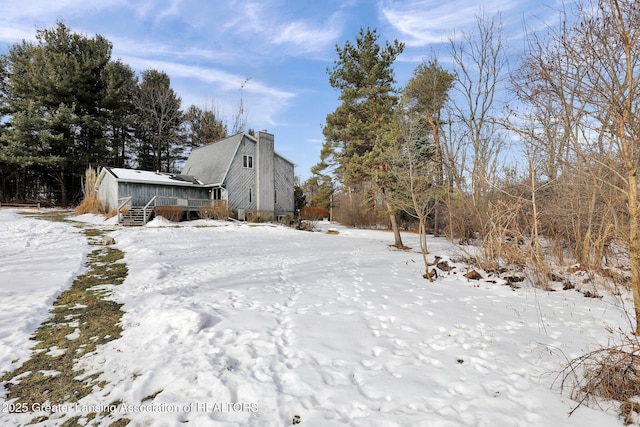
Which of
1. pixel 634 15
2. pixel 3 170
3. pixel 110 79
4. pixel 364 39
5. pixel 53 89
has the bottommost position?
pixel 634 15

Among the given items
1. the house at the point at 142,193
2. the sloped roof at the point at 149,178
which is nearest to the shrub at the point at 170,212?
the house at the point at 142,193

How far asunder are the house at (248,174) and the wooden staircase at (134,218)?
5.25 m

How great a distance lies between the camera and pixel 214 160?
2284cm

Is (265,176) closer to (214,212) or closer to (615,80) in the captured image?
(214,212)

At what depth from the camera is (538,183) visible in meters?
11.1

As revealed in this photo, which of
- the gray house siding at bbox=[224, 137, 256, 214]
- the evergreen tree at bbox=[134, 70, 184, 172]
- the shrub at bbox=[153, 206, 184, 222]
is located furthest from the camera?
the evergreen tree at bbox=[134, 70, 184, 172]

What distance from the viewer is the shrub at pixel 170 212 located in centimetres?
1767

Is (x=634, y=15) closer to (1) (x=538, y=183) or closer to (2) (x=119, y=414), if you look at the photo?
(2) (x=119, y=414)

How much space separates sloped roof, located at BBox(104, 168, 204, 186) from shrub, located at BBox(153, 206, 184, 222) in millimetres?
2618

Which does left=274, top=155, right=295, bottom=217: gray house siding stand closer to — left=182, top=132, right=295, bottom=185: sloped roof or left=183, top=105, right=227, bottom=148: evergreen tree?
left=182, top=132, right=295, bottom=185: sloped roof

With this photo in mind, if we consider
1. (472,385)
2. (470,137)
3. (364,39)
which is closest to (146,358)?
(472,385)

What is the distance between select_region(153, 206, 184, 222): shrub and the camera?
58.0 feet

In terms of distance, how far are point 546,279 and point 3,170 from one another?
38.0 meters

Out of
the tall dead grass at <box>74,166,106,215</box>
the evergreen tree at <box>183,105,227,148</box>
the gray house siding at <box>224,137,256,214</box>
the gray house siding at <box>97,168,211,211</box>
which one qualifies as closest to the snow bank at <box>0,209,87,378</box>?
the gray house siding at <box>97,168,211,211</box>
